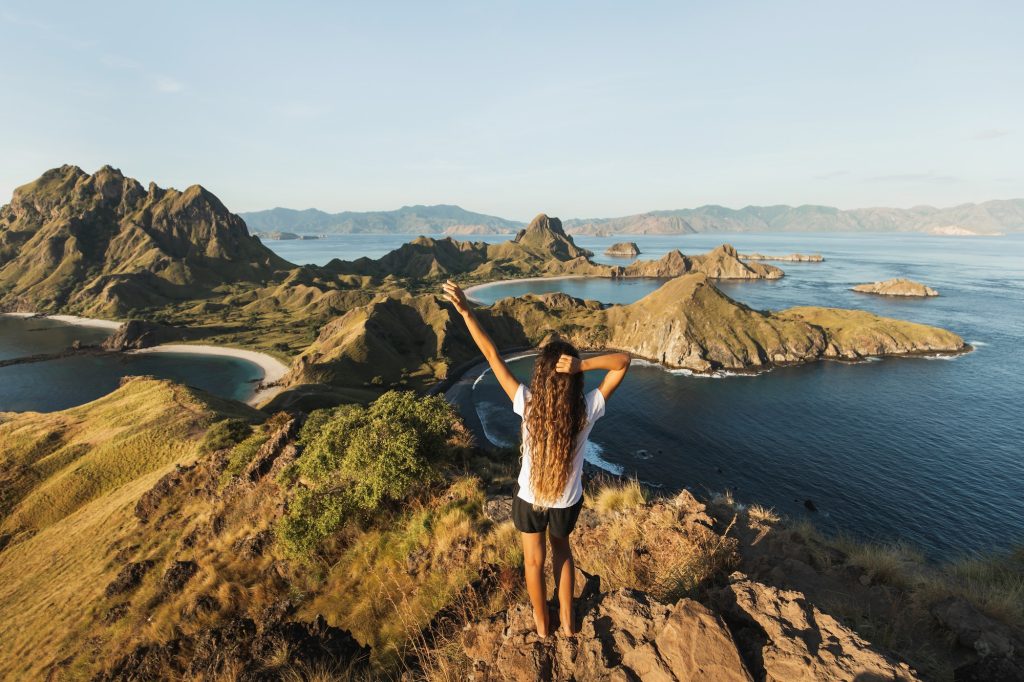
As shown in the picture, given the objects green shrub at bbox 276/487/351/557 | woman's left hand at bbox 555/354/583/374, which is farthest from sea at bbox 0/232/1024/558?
woman's left hand at bbox 555/354/583/374

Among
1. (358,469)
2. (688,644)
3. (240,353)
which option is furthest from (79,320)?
(688,644)

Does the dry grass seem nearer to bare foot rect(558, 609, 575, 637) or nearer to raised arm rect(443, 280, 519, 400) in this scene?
bare foot rect(558, 609, 575, 637)

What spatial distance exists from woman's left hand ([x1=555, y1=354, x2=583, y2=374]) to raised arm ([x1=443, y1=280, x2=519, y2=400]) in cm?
68

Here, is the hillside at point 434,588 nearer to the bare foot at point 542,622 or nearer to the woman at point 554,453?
the bare foot at point 542,622

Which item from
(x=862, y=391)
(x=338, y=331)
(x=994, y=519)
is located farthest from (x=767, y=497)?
(x=338, y=331)

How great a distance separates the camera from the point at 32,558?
24.4 meters

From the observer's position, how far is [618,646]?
480 cm

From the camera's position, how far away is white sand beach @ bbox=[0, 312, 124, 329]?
15319cm

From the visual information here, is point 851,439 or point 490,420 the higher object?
point 851,439

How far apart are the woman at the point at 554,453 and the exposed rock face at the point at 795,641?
2.05 metres

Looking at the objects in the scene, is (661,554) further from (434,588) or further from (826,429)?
(826,429)

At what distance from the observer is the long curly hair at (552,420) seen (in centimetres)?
466

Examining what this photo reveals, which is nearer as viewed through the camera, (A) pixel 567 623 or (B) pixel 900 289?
(A) pixel 567 623

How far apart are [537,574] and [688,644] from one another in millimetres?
1664
